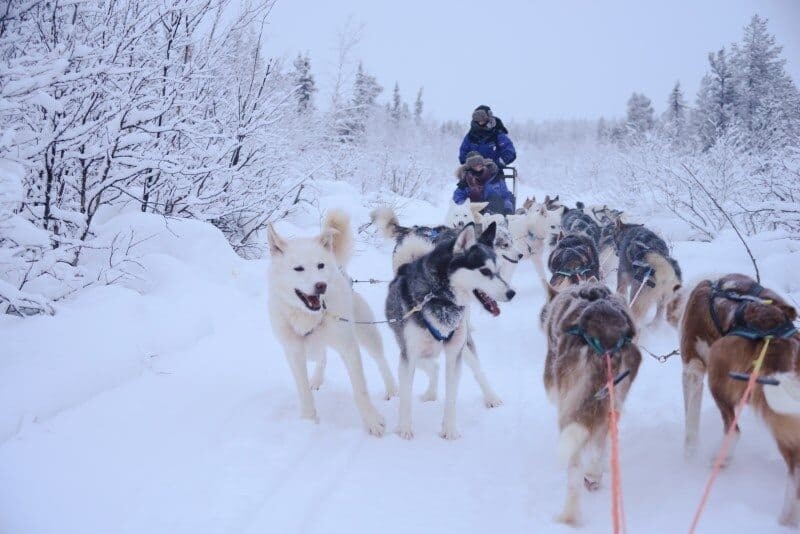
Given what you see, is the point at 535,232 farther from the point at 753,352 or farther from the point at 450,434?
the point at 753,352

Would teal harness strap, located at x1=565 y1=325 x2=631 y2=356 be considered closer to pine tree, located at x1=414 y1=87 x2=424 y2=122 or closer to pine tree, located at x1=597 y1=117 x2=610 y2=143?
pine tree, located at x1=597 y1=117 x2=610 y2=143

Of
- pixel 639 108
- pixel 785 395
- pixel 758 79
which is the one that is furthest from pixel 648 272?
pixel 639 108

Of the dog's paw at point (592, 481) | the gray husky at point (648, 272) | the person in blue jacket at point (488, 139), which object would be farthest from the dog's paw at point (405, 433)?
the person in blue jacket at point (488, 139)

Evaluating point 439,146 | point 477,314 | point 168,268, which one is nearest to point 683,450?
point 477,314

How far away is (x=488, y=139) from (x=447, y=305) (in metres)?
6.07

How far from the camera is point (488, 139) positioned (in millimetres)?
8352

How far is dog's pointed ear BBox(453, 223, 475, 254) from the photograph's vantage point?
2.95m

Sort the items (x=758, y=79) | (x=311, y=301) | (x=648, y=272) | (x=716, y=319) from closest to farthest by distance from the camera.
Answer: (x=716, y=319)
(x=311, y=301)
(x=648, y=272)
(x=758, y=79)

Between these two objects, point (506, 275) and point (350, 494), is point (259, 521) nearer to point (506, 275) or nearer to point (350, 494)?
point (350, 494)

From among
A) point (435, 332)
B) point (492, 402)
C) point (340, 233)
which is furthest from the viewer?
point (492, 402)

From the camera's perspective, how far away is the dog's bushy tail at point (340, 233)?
3.17 metres

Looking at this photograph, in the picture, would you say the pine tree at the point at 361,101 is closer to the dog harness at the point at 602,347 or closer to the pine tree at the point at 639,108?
the dog harness at the point at 602,347

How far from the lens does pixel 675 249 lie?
7008mm

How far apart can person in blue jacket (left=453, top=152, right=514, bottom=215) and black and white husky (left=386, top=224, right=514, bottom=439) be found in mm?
4923
